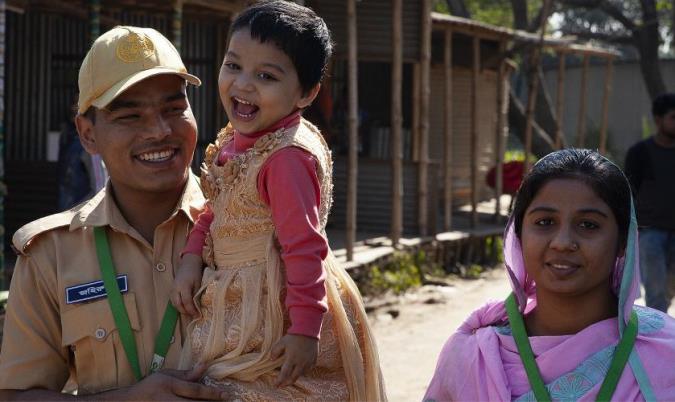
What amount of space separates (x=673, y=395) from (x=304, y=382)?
896 mm

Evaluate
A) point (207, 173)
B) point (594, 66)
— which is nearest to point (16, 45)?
point (207, 173)

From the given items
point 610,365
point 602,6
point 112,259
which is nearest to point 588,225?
point 610,365

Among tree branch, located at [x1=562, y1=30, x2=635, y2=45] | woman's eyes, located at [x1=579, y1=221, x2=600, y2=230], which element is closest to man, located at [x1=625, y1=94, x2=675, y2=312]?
woman's eyes, located at [x1=579, y1=221, x2=600, y2=230]

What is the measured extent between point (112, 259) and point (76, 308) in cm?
16

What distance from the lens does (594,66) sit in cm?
3002

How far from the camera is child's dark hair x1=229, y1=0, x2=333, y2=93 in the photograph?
2879 millimetres

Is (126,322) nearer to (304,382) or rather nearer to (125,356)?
(125,356)

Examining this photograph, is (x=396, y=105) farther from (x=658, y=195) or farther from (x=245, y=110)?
(x=245, y=110)

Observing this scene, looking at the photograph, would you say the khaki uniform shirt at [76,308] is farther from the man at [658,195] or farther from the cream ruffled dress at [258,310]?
the man at [658,195]

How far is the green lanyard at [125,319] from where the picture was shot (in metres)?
2.85

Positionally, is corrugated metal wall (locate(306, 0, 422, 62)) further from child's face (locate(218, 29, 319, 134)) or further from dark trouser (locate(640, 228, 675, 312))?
child's face (locate(218, 29, 319, 134))

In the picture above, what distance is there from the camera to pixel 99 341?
285 cm

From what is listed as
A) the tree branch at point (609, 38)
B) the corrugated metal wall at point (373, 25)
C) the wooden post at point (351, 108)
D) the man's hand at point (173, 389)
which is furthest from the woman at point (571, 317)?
the tree branch at point (609, 38)

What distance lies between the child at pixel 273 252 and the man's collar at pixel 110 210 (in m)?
0.09
